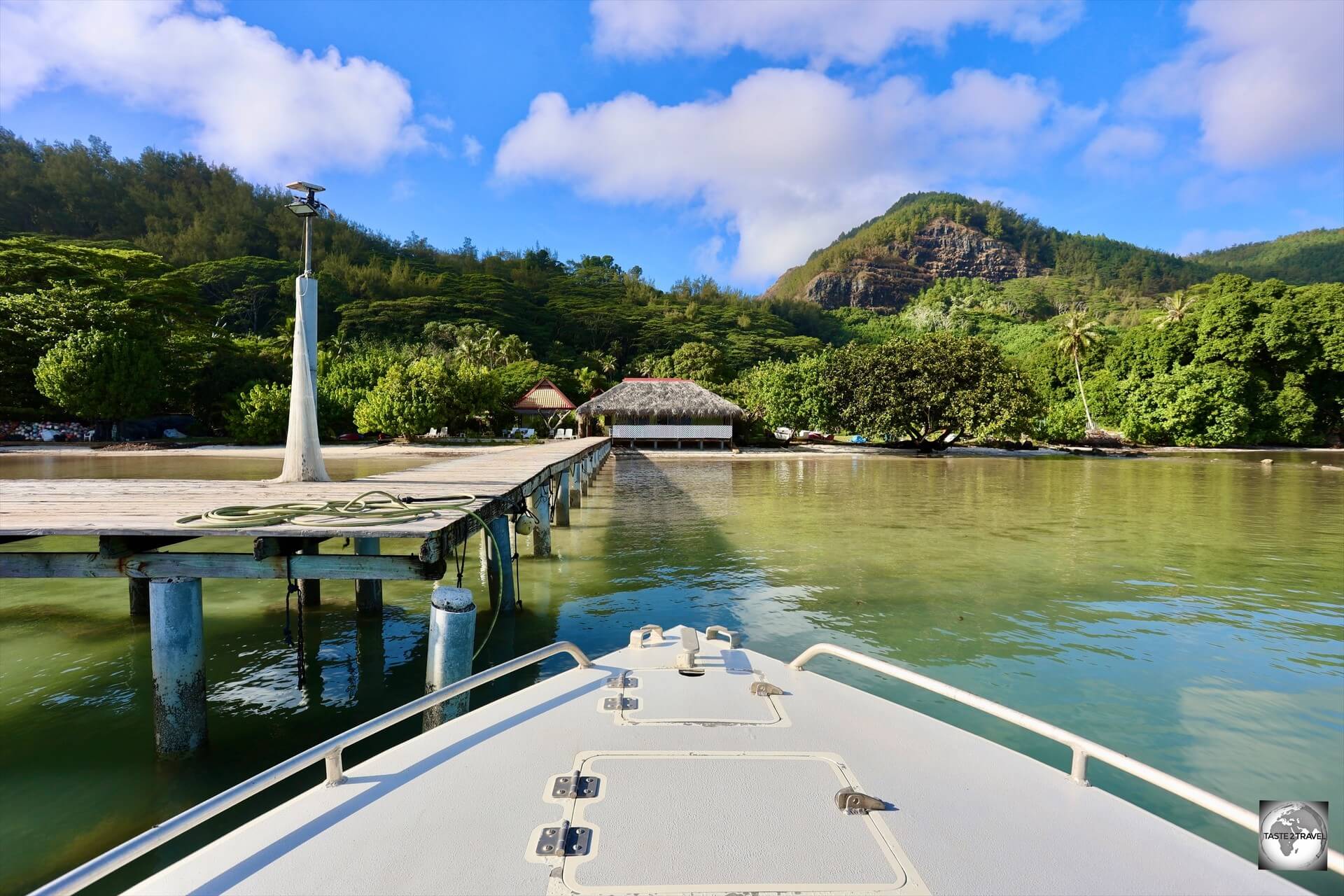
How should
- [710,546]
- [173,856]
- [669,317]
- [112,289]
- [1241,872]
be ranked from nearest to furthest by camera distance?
[1241,872]
[173,856]
[710,546]
[112,289]
[669,317]

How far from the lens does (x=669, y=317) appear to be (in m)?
72.6

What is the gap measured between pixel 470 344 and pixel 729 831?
4961 centimetres

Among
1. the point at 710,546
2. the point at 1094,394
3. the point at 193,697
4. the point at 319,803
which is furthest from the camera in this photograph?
the point at 1094,394

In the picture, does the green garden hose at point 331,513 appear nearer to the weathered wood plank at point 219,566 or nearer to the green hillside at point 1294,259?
the weathered wood plank at point 219,566

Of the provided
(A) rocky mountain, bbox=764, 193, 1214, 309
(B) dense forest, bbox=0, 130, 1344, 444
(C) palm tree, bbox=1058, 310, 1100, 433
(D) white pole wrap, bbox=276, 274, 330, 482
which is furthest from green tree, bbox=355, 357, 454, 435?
(A) rocky mountain, bbox=764, 193, 1214, 309

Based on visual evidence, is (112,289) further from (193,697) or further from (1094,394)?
(1094,394)

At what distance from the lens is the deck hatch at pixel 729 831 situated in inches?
62.9

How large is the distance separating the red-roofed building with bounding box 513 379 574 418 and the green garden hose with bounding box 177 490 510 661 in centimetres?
3437

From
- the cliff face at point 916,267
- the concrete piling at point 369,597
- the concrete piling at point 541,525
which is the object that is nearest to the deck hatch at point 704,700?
the concrete piling at point 369,597

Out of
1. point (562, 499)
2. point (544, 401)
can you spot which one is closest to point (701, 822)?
point (562, 499)

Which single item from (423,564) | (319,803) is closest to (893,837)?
(319,803)

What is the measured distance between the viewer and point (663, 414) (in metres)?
36.0

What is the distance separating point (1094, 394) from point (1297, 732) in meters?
44.2

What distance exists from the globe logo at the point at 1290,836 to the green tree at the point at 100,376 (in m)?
37.2
